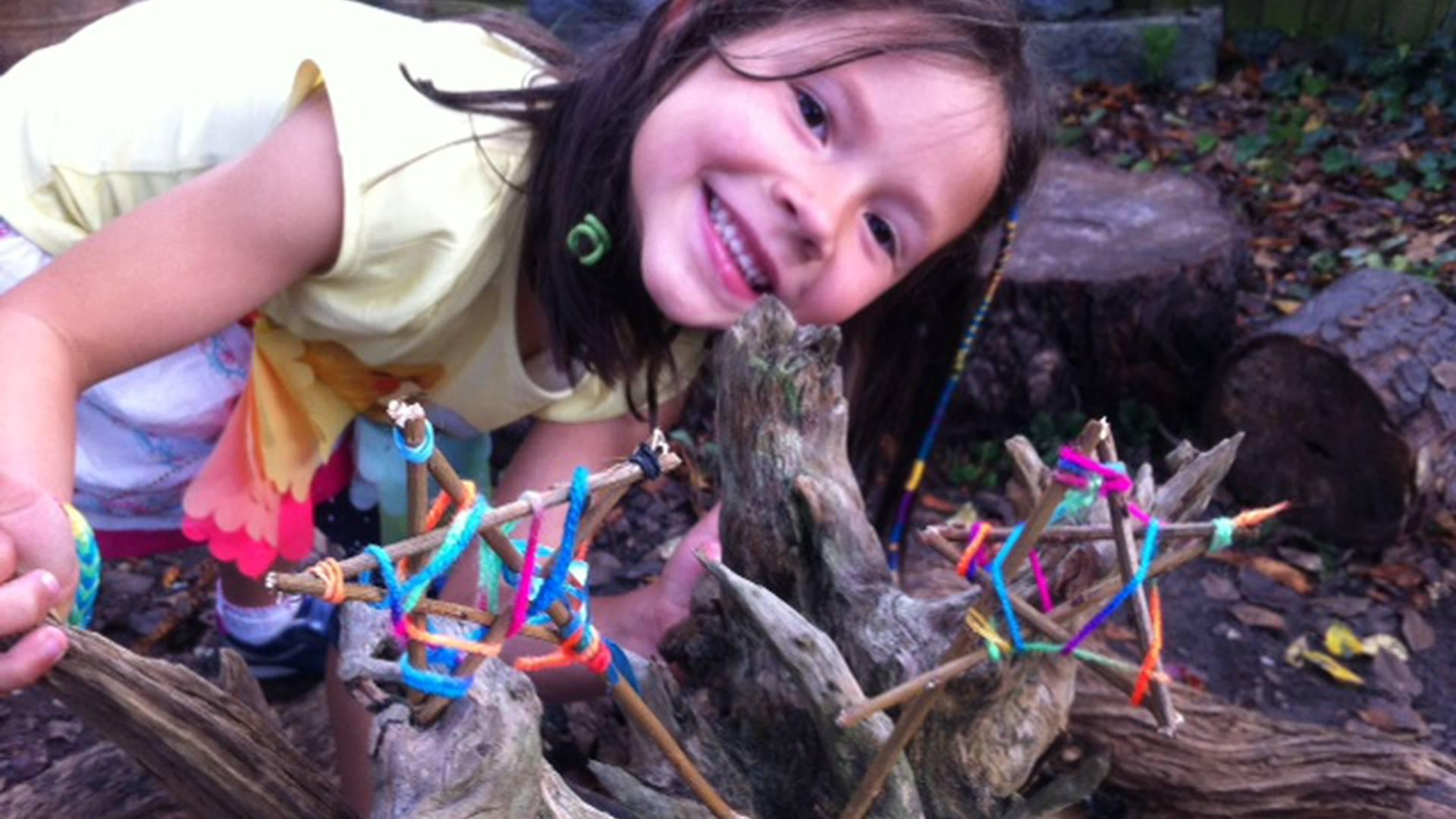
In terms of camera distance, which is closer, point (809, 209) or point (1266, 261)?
point (809, 209)

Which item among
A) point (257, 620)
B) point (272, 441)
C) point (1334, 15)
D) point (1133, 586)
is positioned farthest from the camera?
point (1334, 15)

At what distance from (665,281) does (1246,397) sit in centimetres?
181

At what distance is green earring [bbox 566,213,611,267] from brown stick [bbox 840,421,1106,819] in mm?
701

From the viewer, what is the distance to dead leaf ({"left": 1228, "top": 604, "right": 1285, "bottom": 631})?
8.84ft

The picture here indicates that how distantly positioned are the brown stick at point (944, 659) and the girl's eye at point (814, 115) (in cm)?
56

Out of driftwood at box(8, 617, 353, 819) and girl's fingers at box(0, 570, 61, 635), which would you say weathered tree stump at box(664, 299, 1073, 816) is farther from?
girl's fingers at box(0, 570, 61, 635)

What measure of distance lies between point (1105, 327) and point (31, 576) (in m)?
2.52

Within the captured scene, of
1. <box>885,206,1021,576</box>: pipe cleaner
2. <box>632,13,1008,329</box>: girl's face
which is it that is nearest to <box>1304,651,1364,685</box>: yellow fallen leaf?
<box>885,206,1021,576</box>: pipe cleaner

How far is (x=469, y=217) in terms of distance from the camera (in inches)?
68.6

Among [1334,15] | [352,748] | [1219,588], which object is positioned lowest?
[1219,588]

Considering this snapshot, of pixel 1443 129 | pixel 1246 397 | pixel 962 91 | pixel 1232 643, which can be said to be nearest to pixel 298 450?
pixel 962 91

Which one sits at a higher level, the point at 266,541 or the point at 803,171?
the point at 803,171

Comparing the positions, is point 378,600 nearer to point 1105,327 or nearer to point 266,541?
point 266,541

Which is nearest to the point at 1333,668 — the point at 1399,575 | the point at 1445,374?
the point at 1399,575
